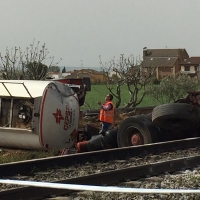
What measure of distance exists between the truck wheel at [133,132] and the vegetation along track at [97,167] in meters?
1.29

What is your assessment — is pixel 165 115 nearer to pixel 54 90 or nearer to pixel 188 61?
pixel 54 90

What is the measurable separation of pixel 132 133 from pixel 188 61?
10703 cm

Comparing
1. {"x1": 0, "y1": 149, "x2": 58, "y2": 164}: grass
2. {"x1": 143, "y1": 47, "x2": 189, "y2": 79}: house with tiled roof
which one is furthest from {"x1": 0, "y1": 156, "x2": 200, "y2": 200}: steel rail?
{"x1": 143, "y1": 47, "x2": 189, "y2": 79}: house with tiled roof

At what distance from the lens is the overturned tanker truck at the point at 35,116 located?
512 inches

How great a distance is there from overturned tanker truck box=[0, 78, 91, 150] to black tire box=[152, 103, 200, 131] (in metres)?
2.77

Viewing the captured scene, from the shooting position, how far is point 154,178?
7.52 m

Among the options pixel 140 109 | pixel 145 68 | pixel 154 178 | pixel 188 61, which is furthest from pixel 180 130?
pixel 188 61

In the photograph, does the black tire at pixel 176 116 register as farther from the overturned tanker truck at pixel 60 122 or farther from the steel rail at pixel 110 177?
the steel rail at pixel 110 177

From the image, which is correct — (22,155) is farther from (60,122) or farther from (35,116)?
(60,122)

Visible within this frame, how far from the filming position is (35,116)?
12.9 metres

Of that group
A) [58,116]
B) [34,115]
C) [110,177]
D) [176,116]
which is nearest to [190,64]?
[58,116]

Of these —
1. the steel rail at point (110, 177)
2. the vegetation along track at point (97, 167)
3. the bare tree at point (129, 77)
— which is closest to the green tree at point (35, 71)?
the bare tree at point (129, 77)

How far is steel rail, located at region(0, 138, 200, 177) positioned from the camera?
823 centimetres

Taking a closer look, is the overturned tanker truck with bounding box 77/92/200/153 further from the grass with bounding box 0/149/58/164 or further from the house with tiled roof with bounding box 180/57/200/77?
the house with tiled roof with bounding box 180/57/200/77
